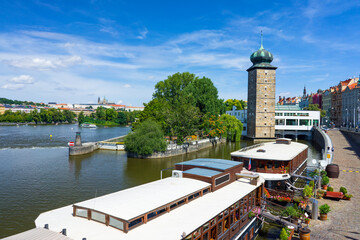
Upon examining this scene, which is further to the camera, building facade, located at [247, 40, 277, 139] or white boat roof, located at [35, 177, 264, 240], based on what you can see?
building facade, located at [247, 40, 277, 139]

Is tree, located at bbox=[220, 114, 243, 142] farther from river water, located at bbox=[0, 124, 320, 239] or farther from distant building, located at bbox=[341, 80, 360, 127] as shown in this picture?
distant building, located at bbox=[341, 80, 360, 127]

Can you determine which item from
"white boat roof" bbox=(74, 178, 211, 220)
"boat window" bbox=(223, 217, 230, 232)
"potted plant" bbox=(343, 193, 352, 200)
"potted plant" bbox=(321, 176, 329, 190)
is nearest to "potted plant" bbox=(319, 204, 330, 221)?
"potted plant" bbox=(343, 193, 352, 200)

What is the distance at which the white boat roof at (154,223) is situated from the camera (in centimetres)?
1028

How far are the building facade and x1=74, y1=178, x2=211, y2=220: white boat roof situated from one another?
67.9 metres

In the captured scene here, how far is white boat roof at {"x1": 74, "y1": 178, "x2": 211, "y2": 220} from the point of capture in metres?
11.1

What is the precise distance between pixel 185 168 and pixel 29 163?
32785mm

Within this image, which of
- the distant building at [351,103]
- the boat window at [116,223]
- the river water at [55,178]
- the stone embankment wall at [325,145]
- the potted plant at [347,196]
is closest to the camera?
the boat window at [116,223]

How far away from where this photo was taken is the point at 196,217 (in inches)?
490

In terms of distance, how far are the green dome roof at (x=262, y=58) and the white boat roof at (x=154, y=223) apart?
232 ft

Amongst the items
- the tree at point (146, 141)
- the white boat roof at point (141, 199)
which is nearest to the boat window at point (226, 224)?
the white boat roof at point (141, 199)

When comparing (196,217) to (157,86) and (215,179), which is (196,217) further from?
(157,86)

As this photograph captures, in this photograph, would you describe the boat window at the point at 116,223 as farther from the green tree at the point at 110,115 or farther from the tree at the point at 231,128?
the green tree at the point at 110,115

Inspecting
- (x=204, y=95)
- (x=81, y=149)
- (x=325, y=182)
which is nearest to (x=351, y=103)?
(x=204, y=95)

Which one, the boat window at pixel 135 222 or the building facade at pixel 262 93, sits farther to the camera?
the building facade at pixel 262 93
